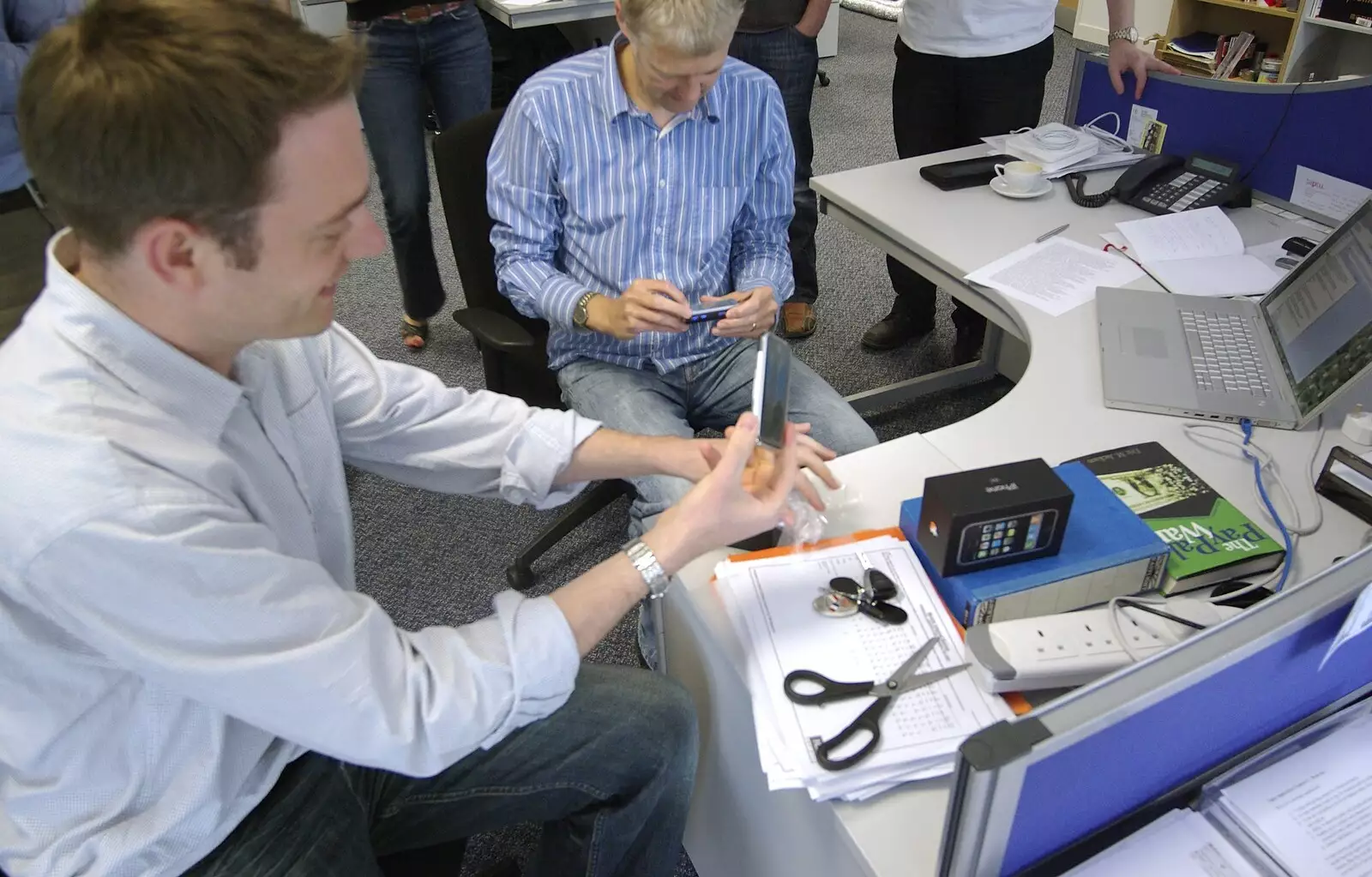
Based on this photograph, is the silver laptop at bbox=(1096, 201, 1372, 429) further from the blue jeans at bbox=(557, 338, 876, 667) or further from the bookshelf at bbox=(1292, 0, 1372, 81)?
the bookshelf at bbox=(1292, 0, 1372, 81)

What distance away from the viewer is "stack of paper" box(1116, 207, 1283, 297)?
5.45 feet

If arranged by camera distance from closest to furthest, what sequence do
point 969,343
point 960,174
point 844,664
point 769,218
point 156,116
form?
point 156,116 < point 844,664 < point 769,218 < point 960,174 < point 969,343

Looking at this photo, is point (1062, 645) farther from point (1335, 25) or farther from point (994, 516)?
point (1335, 25)

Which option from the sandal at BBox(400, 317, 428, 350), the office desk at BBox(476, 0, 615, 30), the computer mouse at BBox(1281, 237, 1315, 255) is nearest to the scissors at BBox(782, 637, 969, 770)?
the computer mouse at BBox(1281, 237, 1315, 255)

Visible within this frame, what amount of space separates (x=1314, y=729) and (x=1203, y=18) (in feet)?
15.5

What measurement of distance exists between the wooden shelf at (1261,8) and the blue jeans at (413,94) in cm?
334

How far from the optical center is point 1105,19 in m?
5.27

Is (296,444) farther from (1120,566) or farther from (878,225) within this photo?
(878,225)

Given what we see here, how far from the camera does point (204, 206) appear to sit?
30.5 inches

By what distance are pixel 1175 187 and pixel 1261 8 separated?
2.80 meters

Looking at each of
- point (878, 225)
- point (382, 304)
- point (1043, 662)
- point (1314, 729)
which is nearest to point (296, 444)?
point (1043, 662)

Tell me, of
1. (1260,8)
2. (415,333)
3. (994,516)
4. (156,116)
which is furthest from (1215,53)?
(156,116)

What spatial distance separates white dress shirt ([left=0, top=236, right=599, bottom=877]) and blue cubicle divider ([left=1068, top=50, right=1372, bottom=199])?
5.87 ft

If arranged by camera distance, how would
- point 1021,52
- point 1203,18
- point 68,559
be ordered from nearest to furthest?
1. point 68,559
2. point 1021,52
3. point 1203,18
